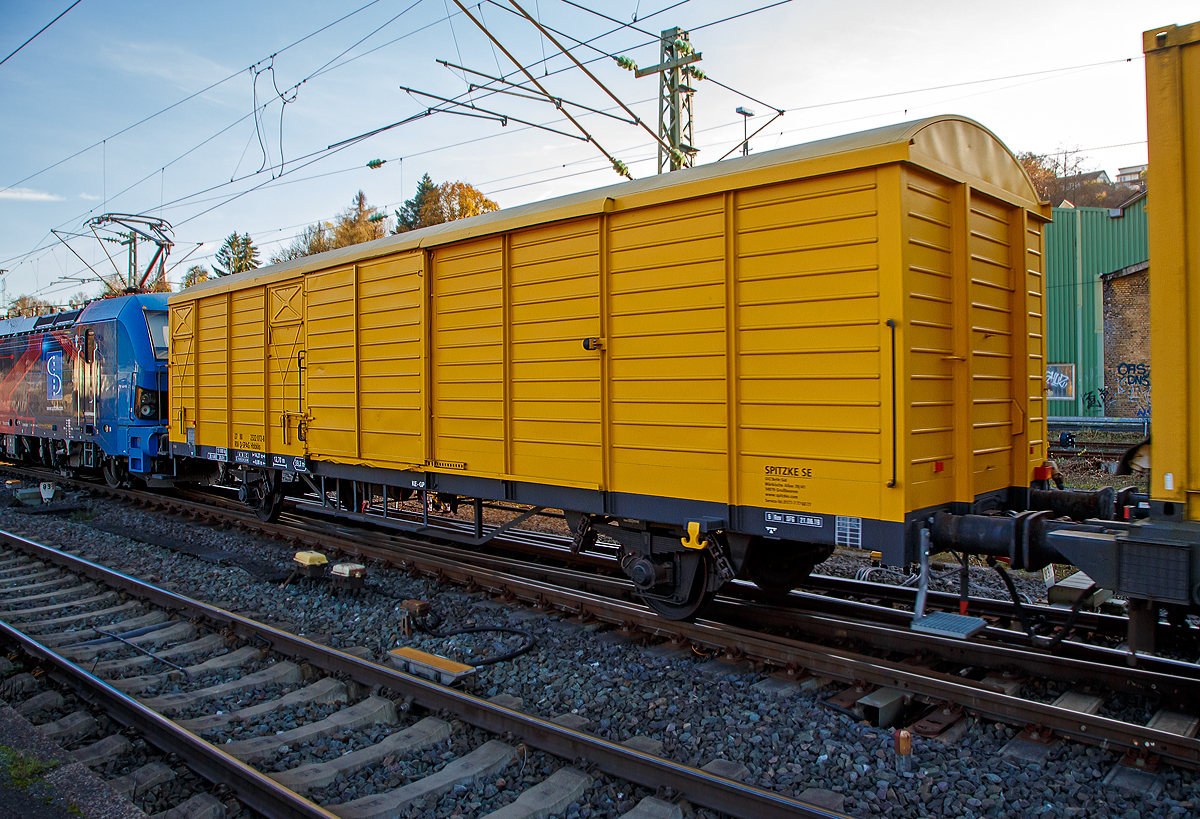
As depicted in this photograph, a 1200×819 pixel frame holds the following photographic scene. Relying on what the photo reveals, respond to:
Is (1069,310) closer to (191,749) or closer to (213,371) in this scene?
(213,371)

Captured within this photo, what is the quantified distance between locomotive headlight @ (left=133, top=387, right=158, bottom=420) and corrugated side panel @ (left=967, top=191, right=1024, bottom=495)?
1357 cm

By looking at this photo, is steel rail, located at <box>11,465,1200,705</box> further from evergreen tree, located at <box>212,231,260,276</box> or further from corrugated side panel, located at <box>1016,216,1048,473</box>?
evergreen tree, located at <box>212,231,260,276</box>

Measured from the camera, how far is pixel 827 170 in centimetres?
479

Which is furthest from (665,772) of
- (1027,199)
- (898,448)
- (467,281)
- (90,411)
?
(90,411)

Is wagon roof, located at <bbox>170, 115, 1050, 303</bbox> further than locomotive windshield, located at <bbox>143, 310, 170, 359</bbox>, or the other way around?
locomotive windshield, located at <bbox>143, 310, 170, 359</bbox>

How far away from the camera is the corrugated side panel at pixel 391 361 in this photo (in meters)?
7.82

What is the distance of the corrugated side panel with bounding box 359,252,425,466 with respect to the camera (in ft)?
25.6

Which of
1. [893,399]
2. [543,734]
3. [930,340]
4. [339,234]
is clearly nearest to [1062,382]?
[930,340]

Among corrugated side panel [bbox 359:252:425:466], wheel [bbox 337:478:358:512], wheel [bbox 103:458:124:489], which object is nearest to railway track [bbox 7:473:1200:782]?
corrugated side panel [bbox 359:252:425:466]

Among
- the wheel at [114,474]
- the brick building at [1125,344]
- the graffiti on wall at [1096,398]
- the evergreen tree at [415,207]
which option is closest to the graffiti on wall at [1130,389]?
the brick building at [1125,344]

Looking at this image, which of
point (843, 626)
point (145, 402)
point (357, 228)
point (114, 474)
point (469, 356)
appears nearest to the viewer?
point (843, 626)

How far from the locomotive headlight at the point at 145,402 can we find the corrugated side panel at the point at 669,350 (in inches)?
434

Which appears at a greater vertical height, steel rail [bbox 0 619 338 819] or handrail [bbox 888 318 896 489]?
handrail [bbox 888 318 896 489]

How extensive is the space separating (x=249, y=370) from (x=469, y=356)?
15.9ft
